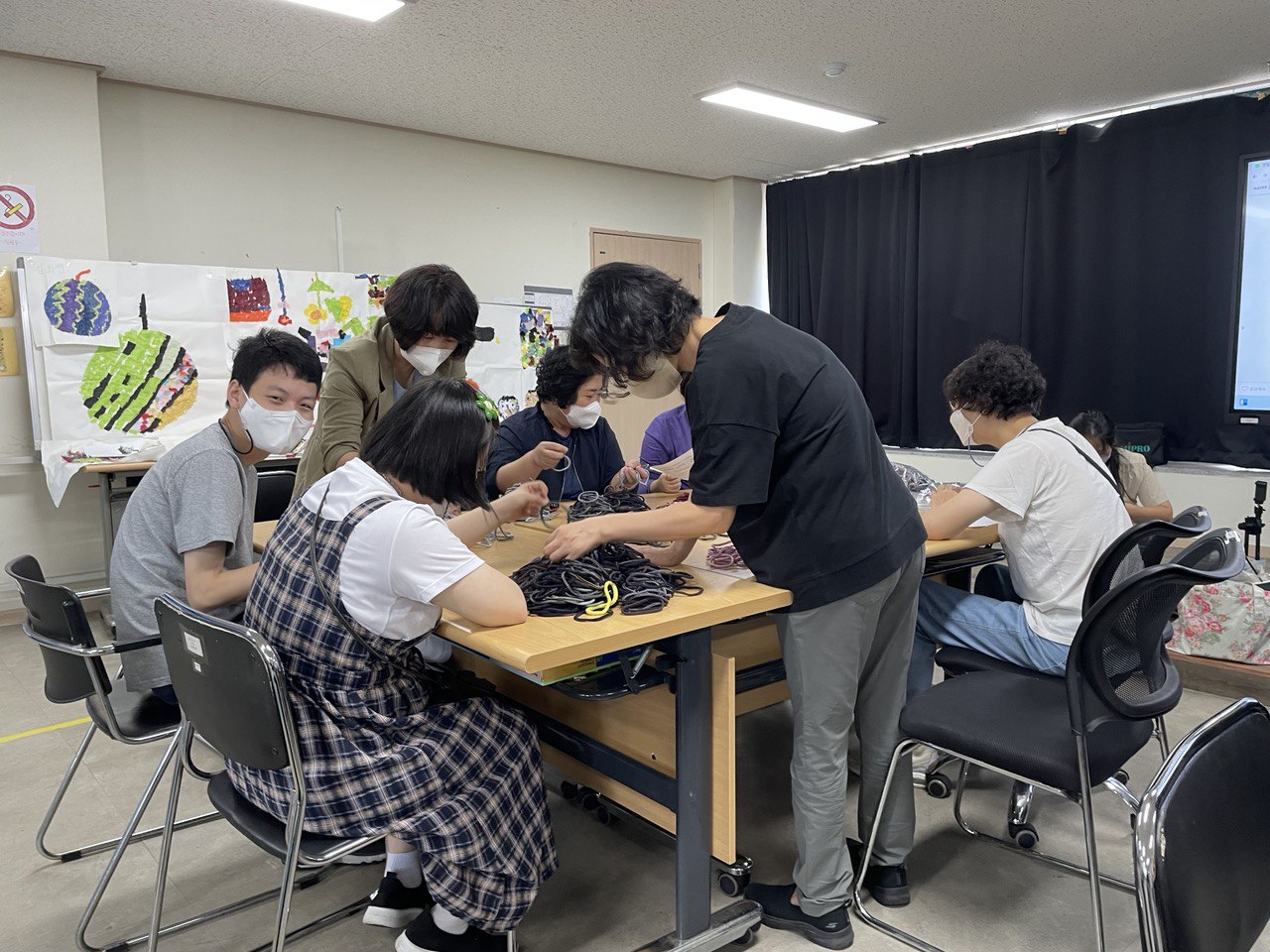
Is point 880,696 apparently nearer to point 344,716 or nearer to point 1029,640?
point 1029,640

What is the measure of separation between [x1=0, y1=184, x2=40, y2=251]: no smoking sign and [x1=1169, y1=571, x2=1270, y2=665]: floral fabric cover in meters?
5.01

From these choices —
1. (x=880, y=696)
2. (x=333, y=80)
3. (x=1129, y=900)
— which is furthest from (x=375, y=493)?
(x=333, y=80)

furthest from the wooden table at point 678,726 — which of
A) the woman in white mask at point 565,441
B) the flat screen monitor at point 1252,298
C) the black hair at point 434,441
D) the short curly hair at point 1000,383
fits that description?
the flat screen monitor at point 1252,298

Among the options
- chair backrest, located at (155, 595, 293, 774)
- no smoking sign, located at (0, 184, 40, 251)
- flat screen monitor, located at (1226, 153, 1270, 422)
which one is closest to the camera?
chair backrest, located at (155, 595, 293, 774)

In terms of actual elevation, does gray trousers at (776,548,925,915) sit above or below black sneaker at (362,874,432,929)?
above

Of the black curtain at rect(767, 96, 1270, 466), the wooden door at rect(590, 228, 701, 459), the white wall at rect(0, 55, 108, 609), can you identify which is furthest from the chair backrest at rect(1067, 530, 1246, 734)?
the wooden door at rect(590, 228, 701, 459)

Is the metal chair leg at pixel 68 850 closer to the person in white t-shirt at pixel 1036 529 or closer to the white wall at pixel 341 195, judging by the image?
the person in white t-shirt at pixel 1036 529

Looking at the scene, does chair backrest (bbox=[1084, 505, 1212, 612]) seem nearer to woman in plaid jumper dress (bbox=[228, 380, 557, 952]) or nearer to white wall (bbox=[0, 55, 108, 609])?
woman in plaid jumper dress (bbox=[228, 380, 557, 952])

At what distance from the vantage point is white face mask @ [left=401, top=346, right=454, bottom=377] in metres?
2.38

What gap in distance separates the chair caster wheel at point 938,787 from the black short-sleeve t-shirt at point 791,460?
3.33 feet

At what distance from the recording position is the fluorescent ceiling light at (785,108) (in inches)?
182

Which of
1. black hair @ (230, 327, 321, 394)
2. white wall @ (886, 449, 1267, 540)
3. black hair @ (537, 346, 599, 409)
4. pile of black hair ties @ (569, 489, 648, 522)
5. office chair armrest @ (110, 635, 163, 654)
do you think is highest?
black hair @ (230, 327, 321, 394)

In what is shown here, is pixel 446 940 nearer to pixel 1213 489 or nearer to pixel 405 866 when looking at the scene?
pixel 405 866

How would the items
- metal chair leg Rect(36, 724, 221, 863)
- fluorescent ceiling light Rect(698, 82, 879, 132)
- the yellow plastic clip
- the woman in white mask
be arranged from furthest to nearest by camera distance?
fluorescent ceiling light Rect(698, 82, 879, 132) → the woman in white mask → metal chair leg Rect(36, 724, 221, 863) → the yellow plastic clip
